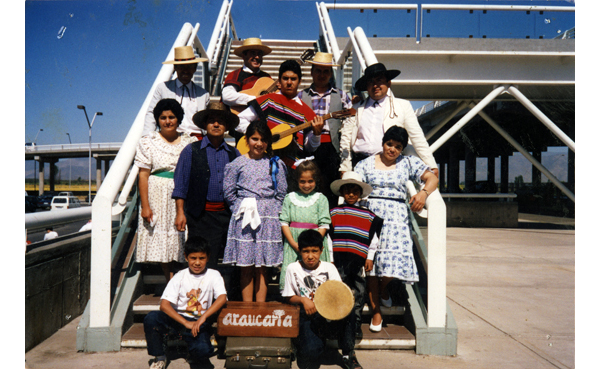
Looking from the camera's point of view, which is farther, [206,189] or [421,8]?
[421,8]

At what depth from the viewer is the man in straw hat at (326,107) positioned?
4469 millimetres

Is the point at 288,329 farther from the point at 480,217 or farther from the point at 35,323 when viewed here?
the point at 480,217

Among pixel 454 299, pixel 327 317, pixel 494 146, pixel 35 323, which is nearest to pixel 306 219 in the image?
pixel 327 317

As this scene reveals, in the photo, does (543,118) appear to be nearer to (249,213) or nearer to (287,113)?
(287,113)

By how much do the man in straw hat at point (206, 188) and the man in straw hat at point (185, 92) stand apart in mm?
632

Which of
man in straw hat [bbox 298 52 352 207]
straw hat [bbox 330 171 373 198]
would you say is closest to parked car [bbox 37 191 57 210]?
man in straw hat [bbox 298 52 352 207]

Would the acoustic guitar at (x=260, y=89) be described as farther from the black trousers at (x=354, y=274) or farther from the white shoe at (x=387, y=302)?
the white shoe at (x=387, y=302)

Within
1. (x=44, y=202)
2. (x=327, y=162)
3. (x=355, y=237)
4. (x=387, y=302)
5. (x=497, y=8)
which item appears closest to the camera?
(x=355, y=237)

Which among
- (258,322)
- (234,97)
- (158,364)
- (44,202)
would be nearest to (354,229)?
(258,322)

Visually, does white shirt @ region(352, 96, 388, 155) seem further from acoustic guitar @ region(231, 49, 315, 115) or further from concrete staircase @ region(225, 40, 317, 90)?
concrete staircase @ region(225, 40, 317, 90)

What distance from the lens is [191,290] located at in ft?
10.7

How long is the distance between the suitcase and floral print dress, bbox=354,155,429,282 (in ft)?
3.34

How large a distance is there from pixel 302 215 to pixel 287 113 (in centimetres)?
116

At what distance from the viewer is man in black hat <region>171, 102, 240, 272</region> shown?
3.57 meters
